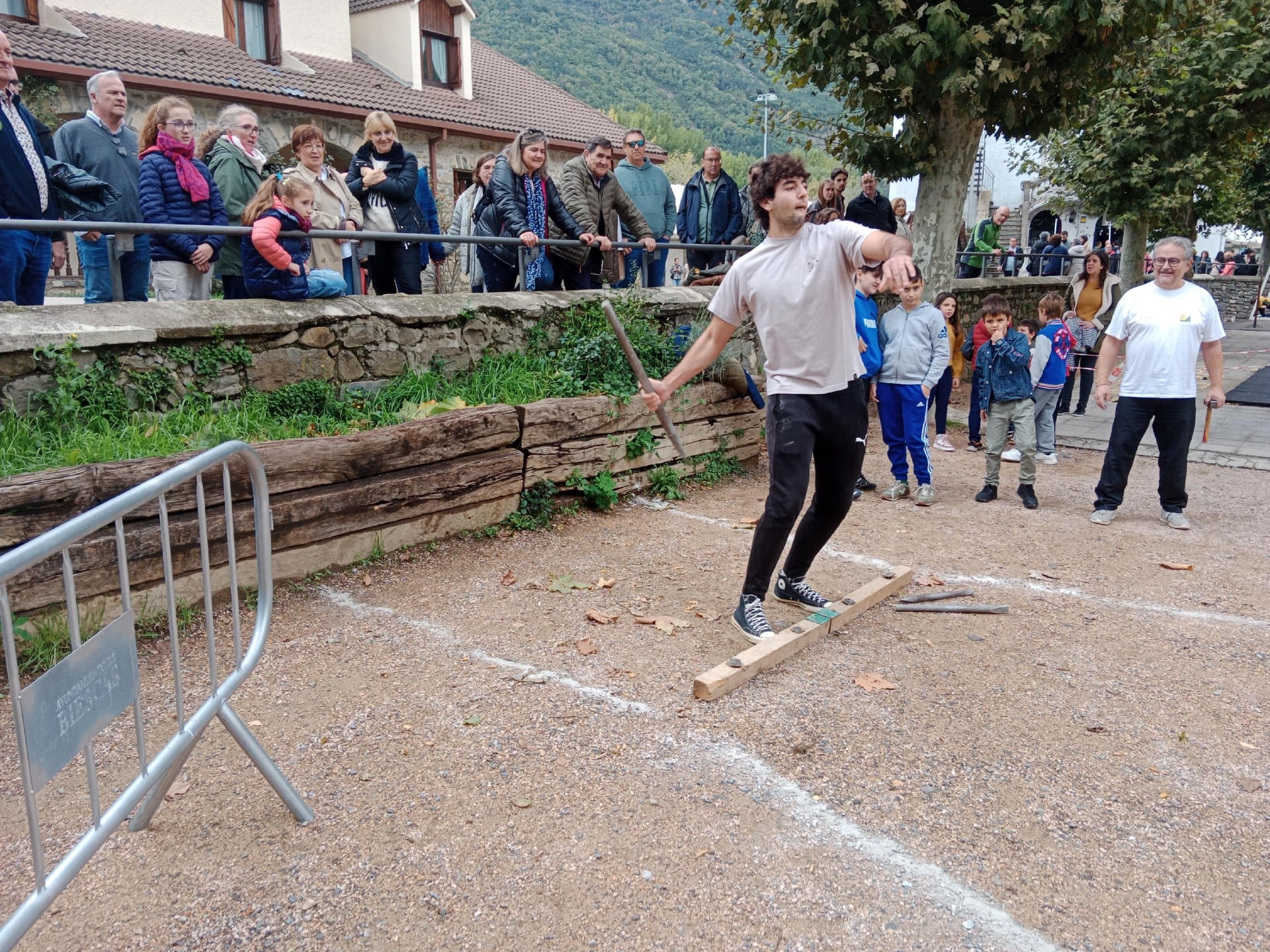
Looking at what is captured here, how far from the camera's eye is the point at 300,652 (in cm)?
436

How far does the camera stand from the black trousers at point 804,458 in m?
4.27

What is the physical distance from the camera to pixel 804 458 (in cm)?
429

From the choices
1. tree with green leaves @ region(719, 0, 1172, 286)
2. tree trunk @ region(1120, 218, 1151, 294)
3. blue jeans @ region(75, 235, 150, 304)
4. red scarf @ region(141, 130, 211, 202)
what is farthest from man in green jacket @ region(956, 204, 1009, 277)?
blue jeans @ region(75, 235, 150, 304)

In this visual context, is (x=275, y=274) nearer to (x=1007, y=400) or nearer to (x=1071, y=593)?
(x=1071, y=593)

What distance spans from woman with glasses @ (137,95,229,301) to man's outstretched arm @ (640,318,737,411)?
10.3 feet

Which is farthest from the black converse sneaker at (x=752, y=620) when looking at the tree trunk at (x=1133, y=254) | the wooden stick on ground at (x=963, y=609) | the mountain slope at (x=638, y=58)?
the mountain slope at (x=638, y=58)

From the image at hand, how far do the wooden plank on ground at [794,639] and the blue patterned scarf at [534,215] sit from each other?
383 cm

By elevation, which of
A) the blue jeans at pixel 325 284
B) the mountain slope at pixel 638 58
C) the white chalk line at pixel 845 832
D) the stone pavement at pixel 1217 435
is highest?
the mountain slope at pixel 638 58

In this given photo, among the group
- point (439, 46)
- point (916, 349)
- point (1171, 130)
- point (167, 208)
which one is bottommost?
point (916, 349)

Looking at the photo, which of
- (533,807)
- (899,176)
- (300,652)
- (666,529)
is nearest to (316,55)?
(899,176)

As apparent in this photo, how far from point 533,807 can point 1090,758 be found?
79.6 inches

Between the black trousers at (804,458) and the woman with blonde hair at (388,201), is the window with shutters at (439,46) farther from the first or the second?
the black trousers at (804,458)

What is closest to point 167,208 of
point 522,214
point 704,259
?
point 522,214

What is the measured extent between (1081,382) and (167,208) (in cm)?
1001
